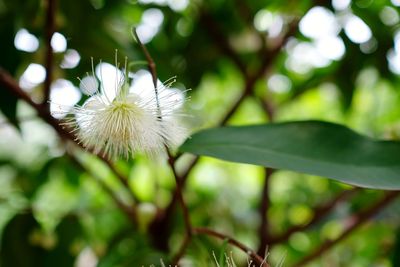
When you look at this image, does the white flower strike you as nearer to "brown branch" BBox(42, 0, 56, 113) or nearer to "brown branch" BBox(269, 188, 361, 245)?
"brown branch" BBox(42, 0, 56, 113)

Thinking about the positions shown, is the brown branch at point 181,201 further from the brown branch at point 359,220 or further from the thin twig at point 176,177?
the brown branch at point 359,220

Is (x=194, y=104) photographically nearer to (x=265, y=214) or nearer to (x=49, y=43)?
(x=265, y=214)

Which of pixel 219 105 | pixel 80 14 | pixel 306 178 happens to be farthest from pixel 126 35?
pixel 306 178

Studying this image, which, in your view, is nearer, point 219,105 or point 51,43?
point 51,43

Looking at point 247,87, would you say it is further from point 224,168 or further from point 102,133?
point 224,168

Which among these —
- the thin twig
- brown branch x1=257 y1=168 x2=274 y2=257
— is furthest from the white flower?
brown branch x1=257 y1=168 x2=274 y2=257

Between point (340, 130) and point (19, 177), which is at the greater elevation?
point (340, 130)

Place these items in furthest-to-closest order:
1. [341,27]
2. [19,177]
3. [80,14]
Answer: [19,177]
[341,27]
[80,14]
